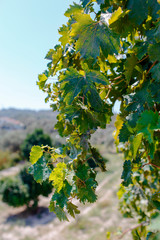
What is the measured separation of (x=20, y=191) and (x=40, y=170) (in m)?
8.59

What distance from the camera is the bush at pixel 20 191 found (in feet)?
27.5

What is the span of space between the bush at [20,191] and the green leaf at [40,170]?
25.9ft

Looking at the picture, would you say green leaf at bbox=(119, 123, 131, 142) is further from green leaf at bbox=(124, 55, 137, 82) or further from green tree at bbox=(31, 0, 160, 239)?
green leaf at bbox=(124, 55, 137, 82)

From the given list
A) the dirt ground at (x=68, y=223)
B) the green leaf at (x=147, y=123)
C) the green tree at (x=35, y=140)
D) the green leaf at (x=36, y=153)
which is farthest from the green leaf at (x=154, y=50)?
the green tree at (x=35, y=140)

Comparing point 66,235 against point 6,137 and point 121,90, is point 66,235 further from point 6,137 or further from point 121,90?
point 6,137

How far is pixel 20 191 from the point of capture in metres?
8.57

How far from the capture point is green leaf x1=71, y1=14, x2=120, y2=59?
28.1 inches

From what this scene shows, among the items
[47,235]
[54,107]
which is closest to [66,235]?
[47,235]

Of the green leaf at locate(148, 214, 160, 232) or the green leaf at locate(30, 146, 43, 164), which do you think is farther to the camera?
the green leaf at locate(30, 146, 43, 164)

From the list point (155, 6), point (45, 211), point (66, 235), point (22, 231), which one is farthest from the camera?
point (45, 211)

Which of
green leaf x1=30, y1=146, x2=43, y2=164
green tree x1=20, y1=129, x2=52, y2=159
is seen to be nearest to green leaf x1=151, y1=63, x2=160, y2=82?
green leaf x1=30, y1=146, x2=43, y2=164

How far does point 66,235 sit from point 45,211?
10.9ft

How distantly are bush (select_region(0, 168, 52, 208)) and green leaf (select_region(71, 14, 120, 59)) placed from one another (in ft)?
27.0

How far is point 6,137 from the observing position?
2295 centimetres
